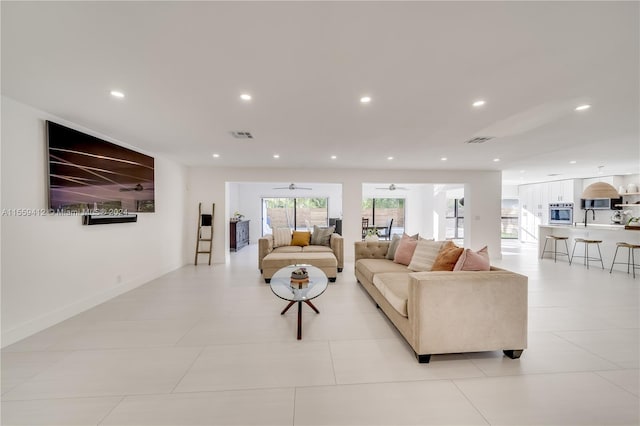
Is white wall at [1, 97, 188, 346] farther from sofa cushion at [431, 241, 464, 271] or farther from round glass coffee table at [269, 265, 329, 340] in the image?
sofa cushion at [431, 241, 464, 271]

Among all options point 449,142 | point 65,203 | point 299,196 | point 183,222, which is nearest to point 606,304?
point 449,142

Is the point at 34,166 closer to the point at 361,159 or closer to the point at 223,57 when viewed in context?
the point at 223,57

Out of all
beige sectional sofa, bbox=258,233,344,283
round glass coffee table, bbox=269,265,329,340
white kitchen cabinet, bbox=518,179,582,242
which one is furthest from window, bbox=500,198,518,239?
round glass coffee table, bbox=269,265,329,340

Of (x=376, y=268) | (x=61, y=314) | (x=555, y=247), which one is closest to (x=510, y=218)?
(x=555, y=247)

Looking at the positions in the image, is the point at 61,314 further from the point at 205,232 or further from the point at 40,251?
the point at 205,232

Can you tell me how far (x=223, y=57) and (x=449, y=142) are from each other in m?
3.59

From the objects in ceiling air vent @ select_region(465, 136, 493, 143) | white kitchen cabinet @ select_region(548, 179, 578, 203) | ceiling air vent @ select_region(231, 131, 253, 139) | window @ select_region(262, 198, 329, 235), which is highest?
ceiling air vent @ select_region(231, 131, 253, 139)

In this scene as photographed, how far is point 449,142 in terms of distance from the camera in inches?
161

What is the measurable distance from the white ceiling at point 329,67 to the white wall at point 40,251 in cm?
43

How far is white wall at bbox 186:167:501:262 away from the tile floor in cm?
328

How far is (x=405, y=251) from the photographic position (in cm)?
385

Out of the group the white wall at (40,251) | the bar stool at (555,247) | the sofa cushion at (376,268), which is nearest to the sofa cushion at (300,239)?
the sofa cushion at (376,268)

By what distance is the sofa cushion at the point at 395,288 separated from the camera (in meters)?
2.36

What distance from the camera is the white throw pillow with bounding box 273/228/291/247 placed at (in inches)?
223
